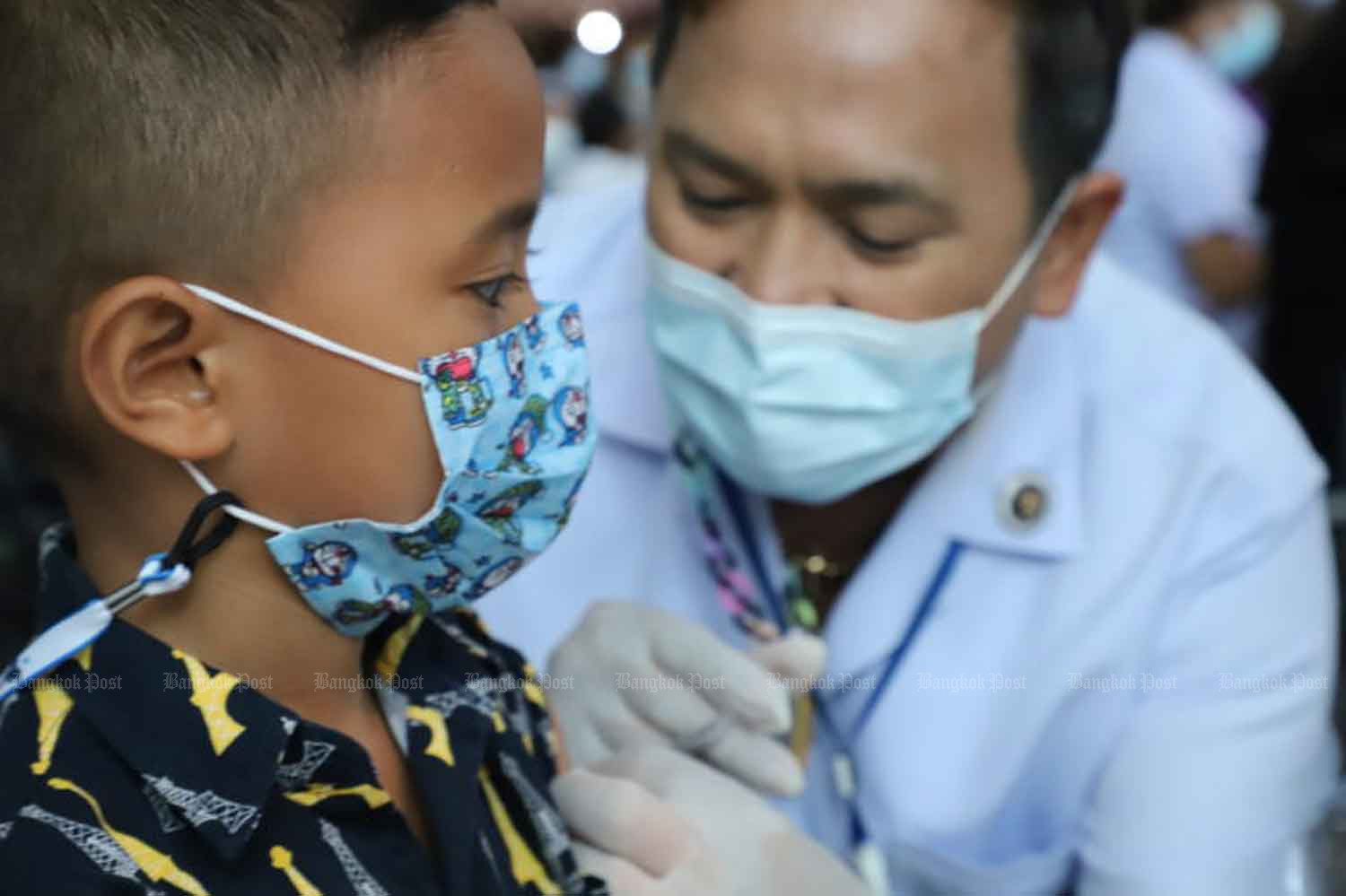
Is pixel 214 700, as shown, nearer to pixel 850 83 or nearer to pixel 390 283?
pixel 390 283

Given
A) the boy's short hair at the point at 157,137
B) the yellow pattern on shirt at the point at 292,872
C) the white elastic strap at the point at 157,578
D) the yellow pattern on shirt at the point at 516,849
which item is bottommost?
the yellow pattern on shirt at the point at 516,849

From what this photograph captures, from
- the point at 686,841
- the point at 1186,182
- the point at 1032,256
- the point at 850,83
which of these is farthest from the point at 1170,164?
the point at 686,841

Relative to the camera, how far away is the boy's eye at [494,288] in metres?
1.00

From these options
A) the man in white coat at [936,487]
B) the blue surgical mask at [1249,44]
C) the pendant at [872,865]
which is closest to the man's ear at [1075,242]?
the man in white coat at [936,487]

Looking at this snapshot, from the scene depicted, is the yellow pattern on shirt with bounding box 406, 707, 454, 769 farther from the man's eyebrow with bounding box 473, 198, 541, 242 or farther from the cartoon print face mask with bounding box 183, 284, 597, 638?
the man's eyebrow with bounding box 473, 198, 541, 242

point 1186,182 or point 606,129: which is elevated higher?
point 606,129

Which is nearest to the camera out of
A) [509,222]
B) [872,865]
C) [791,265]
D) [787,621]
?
[509,222]

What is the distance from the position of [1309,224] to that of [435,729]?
2.49 m

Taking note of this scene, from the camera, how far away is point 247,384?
0.95 meters

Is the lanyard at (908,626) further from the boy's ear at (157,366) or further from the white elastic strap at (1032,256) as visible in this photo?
the boy's ear at (157,366)

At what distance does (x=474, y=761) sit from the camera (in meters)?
1.10

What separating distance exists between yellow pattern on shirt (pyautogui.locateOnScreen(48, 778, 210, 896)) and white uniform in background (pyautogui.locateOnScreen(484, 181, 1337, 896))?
32.4 inches

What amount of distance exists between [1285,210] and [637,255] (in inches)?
70.7

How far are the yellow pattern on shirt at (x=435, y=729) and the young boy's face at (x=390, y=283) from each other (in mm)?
194
